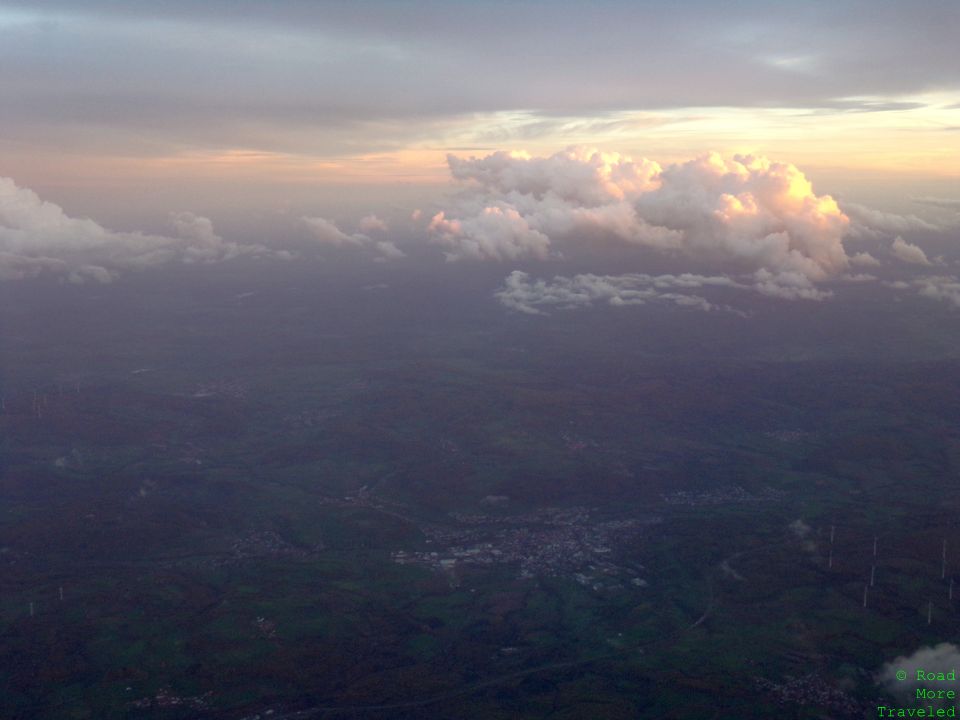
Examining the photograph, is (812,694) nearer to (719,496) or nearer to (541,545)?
(541,545)

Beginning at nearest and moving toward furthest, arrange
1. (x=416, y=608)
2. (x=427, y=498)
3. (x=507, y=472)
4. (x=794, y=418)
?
(x=416, y=608)
(x=427, y=498)
(x=507, y=472)
(x=794, y=418)

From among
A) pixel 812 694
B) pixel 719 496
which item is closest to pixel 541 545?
pixel 719 496

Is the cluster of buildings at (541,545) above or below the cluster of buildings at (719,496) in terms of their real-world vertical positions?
above

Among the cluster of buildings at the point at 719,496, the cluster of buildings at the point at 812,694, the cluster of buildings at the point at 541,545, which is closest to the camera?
the cluster of buildings at the point at 812,694

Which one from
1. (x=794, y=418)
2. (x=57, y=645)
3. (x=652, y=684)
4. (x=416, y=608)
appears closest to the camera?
(x=652, y=684)

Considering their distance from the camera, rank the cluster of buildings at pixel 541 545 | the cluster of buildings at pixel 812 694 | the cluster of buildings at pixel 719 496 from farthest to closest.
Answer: the cluster of buildings at pixel 719 496 < the cluster of buildings at pixel 541 545 < the cluster of buildings at pixel 812 694

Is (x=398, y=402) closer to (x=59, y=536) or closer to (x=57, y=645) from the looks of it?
(x=59, y=536)

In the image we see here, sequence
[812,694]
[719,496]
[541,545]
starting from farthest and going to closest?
[719,496] < [541,545] < [812,694]

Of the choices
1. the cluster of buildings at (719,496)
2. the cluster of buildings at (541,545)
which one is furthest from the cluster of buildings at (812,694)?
the cluster of buildings at (719,496)

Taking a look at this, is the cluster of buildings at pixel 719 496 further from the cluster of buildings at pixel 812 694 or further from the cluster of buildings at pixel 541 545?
the cluster of buildings at pixel 812 694

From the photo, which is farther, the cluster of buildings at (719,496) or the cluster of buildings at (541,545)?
the cluster of buildings at (719,496)

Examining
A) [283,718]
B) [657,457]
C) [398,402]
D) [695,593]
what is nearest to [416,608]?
[283,718]
